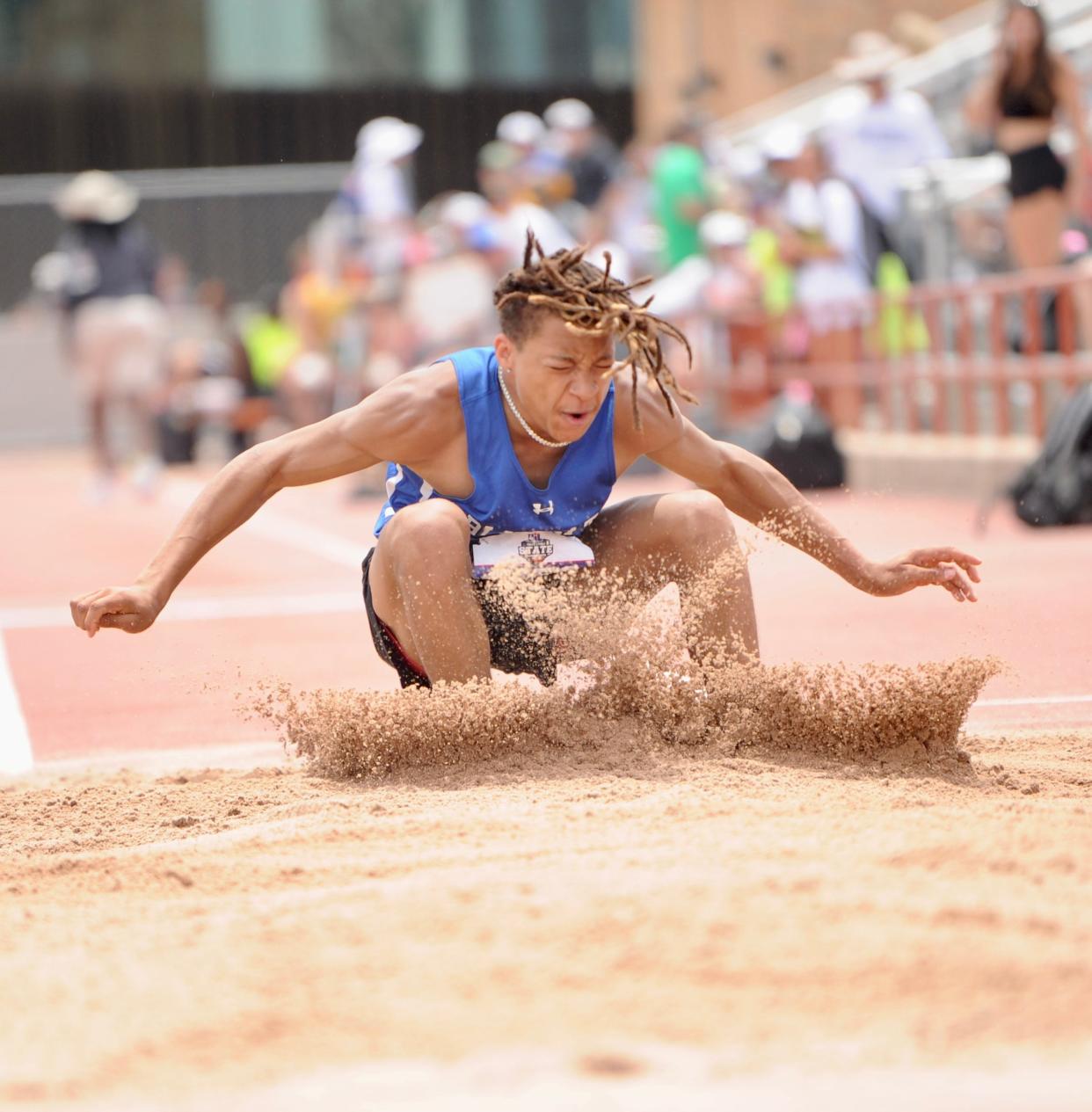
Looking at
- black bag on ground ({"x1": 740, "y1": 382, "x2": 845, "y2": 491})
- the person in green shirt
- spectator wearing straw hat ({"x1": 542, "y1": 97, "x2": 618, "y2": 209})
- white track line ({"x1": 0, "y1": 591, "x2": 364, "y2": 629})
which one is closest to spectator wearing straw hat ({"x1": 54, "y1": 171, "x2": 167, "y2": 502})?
spectator wearing straw hat ({"x1": 542, "y1": 97, "x2": 618, "y2": 209})

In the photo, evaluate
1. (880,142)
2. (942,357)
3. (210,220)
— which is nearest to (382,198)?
(880,142)

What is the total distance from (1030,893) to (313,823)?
1648 mm

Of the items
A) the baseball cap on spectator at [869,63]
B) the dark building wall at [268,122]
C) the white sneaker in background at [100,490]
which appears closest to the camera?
the baseball cap on spectator at [869,63]

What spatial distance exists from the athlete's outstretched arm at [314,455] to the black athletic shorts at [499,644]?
0.37 m

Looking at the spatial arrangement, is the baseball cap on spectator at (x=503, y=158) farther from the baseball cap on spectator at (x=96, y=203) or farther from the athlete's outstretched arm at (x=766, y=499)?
the athlete's outstretched arm at (x=766, y=499)

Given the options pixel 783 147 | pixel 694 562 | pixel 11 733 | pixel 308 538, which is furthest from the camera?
pixel 783 147

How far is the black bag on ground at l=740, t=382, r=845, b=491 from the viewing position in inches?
564

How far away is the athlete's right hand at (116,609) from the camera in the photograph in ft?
14.6

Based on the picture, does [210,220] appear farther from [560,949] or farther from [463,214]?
[560,949]

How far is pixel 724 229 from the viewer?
1597 cm

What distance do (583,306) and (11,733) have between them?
8.52ft

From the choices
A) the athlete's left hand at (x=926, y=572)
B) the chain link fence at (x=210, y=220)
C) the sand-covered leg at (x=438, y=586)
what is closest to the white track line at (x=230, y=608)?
the sand-covered leg at (x=438, y=586)

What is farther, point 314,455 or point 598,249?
point 598,249

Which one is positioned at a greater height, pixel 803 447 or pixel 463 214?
pixel 463 214
